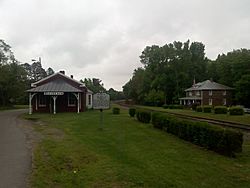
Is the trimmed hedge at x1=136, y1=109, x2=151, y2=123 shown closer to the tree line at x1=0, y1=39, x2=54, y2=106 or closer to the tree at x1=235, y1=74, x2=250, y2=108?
the tree line at x1=0, y1=39, x2=54, y2=106

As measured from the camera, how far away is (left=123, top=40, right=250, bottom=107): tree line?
3147 inches

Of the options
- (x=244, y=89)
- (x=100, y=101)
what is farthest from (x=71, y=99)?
(x=244, y=89)

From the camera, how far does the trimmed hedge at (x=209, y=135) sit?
37.4ft

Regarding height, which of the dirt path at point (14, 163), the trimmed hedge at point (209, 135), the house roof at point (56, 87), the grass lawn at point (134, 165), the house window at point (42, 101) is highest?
the house roof at point (56, 87)

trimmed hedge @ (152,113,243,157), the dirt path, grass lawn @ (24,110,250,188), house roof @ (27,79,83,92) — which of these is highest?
house roof @ (27,79,83,92)

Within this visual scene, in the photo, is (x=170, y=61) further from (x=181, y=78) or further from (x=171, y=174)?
(x=171, y=174)

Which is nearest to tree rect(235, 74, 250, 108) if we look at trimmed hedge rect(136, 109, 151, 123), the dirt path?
trimmed hedge rect(136, 109, 151, 123)

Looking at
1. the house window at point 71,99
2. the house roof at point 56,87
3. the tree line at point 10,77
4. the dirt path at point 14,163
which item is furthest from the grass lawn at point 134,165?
the tree line at point 10,77

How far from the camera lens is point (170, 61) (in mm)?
87812

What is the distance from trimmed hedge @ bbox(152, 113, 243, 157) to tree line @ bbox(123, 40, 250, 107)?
Result: 196 ft

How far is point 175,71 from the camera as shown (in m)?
86.4

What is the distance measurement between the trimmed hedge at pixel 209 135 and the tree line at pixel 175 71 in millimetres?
59856

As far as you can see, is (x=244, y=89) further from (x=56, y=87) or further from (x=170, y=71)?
(x=56, y=87)

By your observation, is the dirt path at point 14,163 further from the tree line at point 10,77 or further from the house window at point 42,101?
the tree line at point 10,77
